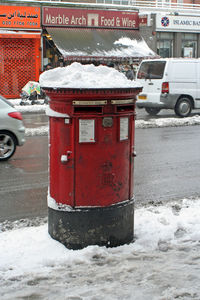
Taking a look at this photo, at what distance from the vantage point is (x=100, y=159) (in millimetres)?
4488

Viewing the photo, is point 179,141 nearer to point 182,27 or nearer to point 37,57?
point 37,57

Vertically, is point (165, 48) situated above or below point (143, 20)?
below

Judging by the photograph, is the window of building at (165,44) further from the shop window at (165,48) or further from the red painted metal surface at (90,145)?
the red painted metal surface at (90,145)

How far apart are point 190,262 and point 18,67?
23608 mm

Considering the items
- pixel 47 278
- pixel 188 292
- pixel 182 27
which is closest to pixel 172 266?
pixel 188 292

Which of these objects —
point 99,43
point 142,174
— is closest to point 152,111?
point 142,174

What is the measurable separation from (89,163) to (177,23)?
28317 mm

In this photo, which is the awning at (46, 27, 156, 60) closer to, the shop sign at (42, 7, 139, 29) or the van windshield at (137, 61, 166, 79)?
the shop sign at (42, 7, 139, 29)

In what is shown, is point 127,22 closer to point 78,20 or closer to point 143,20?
point 143,20

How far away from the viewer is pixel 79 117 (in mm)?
4371

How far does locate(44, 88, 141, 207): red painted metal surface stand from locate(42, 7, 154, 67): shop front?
70.7 feet

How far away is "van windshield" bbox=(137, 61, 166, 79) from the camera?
658 inches

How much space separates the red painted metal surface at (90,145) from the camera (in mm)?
4387

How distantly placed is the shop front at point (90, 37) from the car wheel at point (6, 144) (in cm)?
1667
